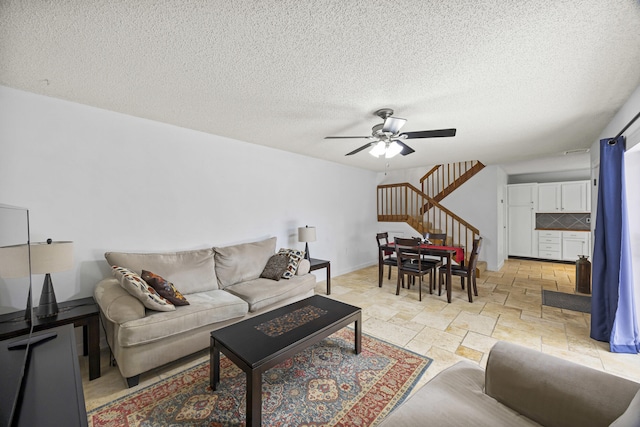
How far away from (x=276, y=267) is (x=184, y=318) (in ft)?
4.81

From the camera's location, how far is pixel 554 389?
3.77 feet

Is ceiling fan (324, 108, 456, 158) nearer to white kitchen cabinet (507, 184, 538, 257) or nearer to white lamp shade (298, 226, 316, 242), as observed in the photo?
white lamp shade (298, 226, 316, 242)

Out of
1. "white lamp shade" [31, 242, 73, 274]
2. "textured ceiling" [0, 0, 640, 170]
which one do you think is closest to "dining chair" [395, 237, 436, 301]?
"textured ceiling" [0, 0, 640, 170]

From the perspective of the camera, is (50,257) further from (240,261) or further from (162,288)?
(240,261)

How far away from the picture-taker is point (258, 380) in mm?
Result: 1604

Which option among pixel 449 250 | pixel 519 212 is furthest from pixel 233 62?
pixel 519 212

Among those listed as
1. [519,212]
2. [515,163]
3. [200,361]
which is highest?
[515,163]

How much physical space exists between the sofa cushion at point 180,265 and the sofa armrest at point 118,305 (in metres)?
0.34

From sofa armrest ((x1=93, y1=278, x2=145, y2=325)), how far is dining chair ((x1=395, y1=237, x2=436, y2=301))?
11.0ft

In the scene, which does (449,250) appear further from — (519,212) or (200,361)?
(519,212)

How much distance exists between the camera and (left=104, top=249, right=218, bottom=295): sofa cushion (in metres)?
2.58

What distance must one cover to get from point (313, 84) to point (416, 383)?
2.50 m

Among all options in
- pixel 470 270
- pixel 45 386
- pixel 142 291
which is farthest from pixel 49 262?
pixel 470 270

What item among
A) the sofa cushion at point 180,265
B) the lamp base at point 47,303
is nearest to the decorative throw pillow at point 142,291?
the sofa cushion at point 180,265
